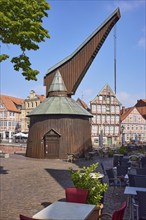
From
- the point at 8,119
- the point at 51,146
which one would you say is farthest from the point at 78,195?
the point at 8,119

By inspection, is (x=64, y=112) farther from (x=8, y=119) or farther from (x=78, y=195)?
(x=8, y=119)

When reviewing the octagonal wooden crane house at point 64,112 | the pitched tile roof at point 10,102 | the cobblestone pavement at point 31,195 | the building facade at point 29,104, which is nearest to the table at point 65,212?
the cobblestone pavement at point 31,195

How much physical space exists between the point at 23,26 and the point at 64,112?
21951 mm

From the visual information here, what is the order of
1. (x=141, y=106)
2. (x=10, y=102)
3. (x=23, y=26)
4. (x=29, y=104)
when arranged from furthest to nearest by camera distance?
(x=141, y=106)
(x=10, y=102)
(x=29, y=104)
(x=23, y=26)

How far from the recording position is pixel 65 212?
4871mm

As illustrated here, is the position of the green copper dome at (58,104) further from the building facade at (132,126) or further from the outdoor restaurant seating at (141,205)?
the building facade at (132,126)

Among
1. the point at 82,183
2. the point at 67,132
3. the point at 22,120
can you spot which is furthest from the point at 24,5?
the point at 22,120

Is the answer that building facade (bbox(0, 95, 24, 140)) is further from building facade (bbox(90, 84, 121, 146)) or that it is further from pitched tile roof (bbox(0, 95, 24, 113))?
building facade (bbox(90, 84, 121, 146))

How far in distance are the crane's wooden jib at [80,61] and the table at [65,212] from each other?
29005 mm

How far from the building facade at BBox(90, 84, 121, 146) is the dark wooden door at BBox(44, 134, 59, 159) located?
92.0 ft

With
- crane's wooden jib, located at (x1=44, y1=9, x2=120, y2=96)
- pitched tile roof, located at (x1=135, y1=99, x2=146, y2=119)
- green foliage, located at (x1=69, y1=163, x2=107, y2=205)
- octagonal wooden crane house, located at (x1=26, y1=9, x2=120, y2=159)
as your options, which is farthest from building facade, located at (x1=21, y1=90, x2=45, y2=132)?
green foliage, located at (x1=69, y1=163, x2=107, y2=205)

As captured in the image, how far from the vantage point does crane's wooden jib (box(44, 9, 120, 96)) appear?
3419cm

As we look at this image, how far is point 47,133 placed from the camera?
31594 millimetres

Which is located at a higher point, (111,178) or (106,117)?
(106,117)
